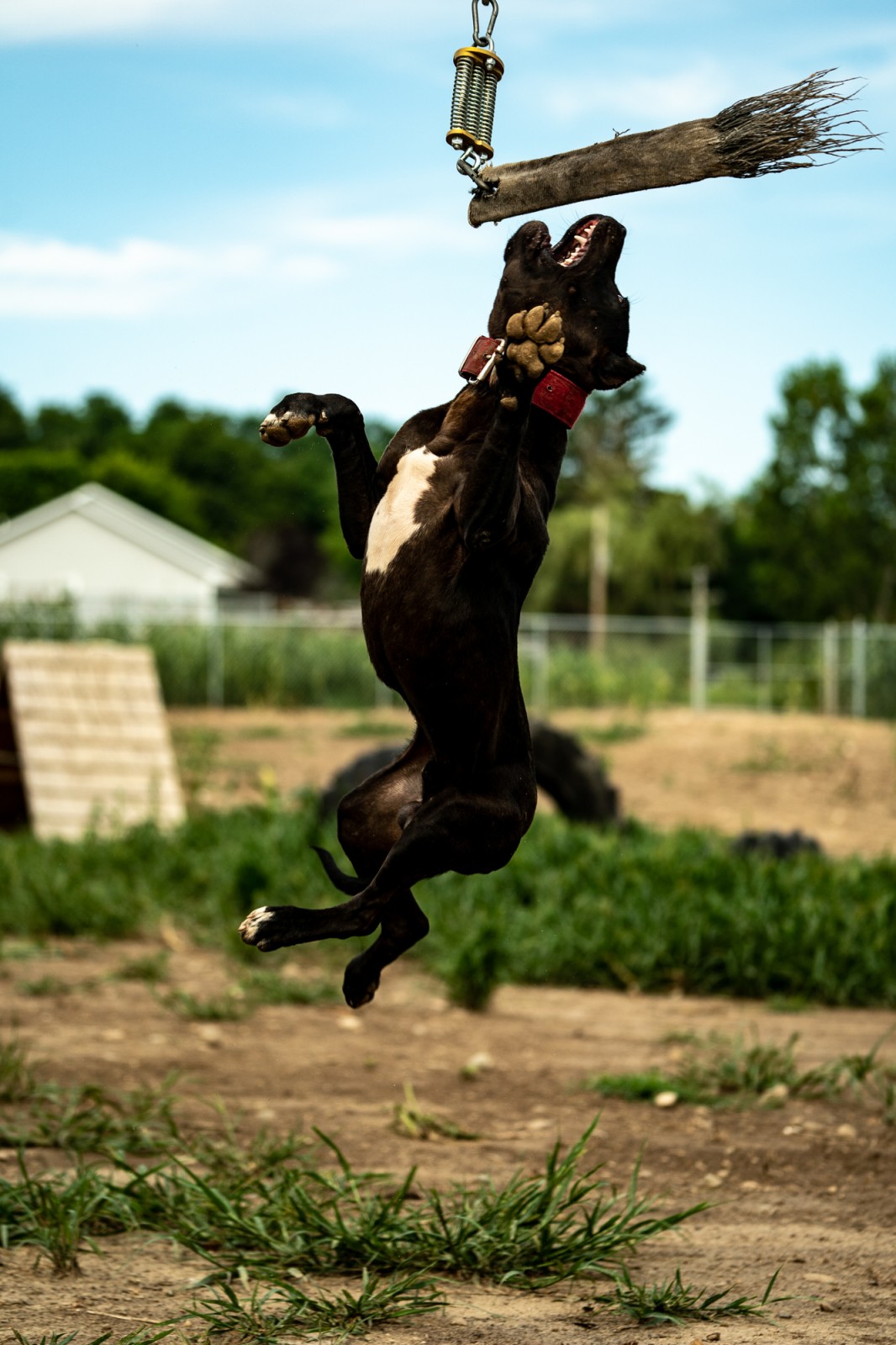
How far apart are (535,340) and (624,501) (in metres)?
47.6

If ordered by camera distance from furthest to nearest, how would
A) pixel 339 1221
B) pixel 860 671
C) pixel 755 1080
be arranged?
pixel 860 671
pixel 755 1080
pixel 339 1221

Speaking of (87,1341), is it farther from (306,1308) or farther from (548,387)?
(548,387)

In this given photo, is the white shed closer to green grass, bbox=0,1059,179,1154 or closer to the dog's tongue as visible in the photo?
green grass, bbox=0,1059,179,1154

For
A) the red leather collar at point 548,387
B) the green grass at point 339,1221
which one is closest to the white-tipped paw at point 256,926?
the red leather collar at point 548,387

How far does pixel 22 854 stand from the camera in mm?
10055

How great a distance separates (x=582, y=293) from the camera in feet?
9.58

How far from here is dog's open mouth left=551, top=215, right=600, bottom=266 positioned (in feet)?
9.74

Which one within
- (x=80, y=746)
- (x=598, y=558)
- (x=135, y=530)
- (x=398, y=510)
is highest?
(x=135, y=530)

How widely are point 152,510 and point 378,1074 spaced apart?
2198 inches

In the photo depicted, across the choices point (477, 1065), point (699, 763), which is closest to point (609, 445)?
point (699, 763)

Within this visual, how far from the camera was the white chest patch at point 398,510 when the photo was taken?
10.0 feet

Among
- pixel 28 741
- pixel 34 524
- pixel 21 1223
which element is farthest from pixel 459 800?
pixel 34 524

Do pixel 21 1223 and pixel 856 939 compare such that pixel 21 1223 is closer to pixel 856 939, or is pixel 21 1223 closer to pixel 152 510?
pixel 856 939

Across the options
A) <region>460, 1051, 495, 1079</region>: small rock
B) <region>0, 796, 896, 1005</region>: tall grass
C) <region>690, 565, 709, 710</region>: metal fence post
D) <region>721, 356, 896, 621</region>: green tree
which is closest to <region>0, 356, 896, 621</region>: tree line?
<region>721, 356, 896, 621</region>: green tree
